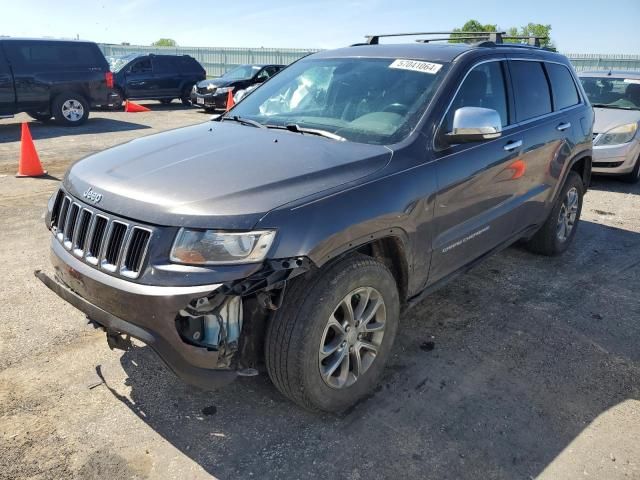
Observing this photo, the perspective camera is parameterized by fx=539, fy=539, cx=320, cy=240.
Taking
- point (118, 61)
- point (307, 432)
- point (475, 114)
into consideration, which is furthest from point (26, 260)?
point (118, 61)

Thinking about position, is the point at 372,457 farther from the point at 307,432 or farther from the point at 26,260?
the point at 26,260

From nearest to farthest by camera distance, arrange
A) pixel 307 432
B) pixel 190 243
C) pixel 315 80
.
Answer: pixel 190 243 < pixel 307 432 < pixel 315 80

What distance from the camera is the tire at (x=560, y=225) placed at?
16.5ft

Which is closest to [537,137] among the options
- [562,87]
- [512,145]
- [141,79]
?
[512,145]

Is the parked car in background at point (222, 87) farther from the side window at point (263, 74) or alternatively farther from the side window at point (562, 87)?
the side window at point (562, 87)

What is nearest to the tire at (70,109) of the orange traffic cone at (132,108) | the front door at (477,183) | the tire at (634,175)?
the orange traffic cone at (132,108)

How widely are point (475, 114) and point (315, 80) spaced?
50.4 inches

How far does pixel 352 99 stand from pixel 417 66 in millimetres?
477

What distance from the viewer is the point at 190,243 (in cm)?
231

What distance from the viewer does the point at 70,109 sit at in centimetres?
1289

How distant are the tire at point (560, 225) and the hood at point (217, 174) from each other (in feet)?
9.06

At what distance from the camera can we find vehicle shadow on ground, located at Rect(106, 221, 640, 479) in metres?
2.60

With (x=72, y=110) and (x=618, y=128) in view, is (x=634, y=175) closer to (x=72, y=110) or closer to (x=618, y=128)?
(x=618, y=128)

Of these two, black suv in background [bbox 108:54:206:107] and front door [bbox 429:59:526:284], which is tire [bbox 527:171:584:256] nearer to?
front door [bbox 429:59:526:284]
